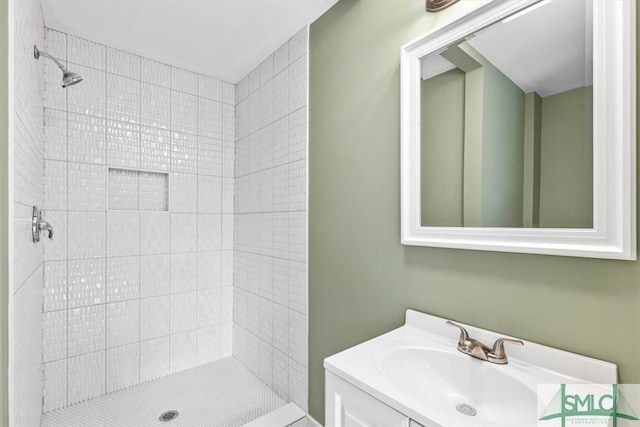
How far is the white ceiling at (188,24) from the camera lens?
5.51 feet

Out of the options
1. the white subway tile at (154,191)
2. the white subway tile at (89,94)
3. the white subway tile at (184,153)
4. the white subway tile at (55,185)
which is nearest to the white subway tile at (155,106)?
the white subway tile at (184,153)

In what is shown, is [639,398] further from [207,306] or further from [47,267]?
[47,267]

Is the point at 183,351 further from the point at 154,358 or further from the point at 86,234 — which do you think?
the point at 86,234

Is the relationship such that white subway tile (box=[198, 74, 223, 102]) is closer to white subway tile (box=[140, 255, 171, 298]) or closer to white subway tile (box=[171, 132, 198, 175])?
white subway tile (box=[171, 132, 198, 175])

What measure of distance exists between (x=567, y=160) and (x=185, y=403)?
229cm

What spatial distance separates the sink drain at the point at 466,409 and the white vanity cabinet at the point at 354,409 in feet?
0.98

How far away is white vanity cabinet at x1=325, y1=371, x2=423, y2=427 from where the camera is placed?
31.9 inches

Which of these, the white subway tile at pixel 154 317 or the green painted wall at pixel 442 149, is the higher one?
the green painted wall at pixel 442 149

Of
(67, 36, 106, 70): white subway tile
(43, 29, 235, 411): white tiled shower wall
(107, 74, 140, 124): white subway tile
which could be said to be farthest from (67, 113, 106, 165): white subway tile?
(67, 36, 106, 70): white subway tile

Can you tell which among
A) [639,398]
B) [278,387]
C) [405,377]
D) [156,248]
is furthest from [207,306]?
[639,398]

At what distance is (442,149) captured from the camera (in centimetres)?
121

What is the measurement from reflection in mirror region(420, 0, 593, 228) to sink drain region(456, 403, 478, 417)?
57 centimetres

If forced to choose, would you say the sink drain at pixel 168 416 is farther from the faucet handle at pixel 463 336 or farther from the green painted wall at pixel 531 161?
the green painted wall at pixel 531 161

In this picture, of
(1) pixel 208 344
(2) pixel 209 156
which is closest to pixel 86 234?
(2) pixel 209 156
